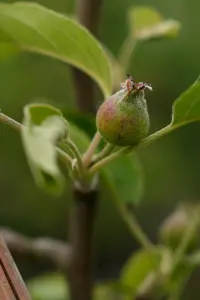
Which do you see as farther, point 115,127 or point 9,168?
point 9,168

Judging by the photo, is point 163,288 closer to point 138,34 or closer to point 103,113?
point 138,34

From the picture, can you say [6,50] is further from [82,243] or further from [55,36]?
[82,243]

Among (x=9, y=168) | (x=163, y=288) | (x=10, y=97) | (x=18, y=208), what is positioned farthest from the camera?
(x=18, y=208)

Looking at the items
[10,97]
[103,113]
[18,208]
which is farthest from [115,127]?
[18,208]

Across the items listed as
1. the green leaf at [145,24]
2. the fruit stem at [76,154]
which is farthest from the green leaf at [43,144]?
the green leaf at [145,24]

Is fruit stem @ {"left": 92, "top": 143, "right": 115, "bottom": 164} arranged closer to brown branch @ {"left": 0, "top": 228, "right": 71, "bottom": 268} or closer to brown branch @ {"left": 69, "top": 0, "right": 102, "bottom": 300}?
brown branch @ {"left": 69, "top": 0, "right": 102, "bottom": 300}

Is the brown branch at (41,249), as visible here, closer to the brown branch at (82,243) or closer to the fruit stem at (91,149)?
the brown branch at (82,243)
